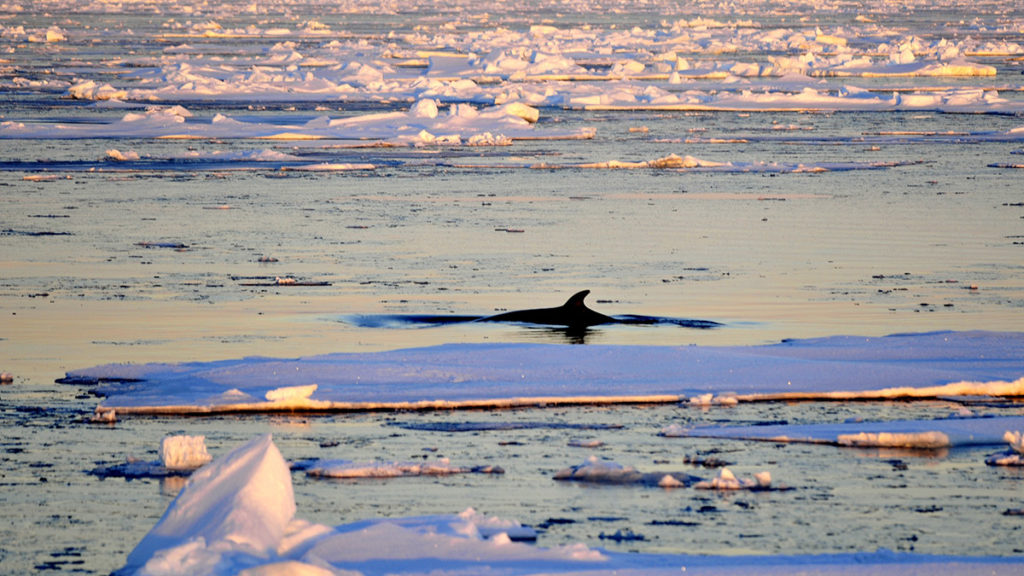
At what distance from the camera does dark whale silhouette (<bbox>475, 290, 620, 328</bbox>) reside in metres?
11.5

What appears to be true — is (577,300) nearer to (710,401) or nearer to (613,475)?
(710,401)

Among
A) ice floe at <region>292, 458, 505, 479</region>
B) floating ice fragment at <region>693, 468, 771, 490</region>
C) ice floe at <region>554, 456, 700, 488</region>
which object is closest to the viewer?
floating ice fragment at <region>693, 468, 771, 490</region>

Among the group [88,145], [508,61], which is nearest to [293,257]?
[88,145]

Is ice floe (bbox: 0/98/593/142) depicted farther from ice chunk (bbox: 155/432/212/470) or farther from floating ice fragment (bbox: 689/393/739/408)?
ice chunk (bbox: 155/432/212/470)

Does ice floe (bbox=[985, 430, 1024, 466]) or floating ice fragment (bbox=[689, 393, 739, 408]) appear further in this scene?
floating ice fragment (bbox=[689, 393, 739, 408])

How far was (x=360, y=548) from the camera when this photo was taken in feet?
19.4

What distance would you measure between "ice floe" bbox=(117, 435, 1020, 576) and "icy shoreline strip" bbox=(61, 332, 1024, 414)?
2.72 metres

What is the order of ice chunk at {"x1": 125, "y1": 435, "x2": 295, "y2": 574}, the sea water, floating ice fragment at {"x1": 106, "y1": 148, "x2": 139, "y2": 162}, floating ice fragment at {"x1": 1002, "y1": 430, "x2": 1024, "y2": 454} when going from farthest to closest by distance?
floating ice fragment at {"x1": 106, "y1": 148, "x2": 139, "y2": 162}
floating ice fragment at {"x1": 1002, "y1": 430, "x2": 1024, "y2": 454}
the sea water
ice chunk at {"x1": 125, "y1": 435, "x2": 295, "y2": 574}

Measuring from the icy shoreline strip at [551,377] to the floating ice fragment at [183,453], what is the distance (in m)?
1.26

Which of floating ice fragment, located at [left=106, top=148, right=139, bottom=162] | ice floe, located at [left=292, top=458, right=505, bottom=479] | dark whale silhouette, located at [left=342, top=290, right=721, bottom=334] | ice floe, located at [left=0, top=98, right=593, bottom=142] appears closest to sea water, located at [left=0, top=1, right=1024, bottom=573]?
ice floe, located at [left=292, top=458, right=505, bottom=479]

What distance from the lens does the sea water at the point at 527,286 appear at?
680 cm

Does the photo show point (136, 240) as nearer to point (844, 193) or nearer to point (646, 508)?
point (844, 193)

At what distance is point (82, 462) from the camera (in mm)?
7559

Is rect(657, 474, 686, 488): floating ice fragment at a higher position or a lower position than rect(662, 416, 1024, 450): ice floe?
lower
